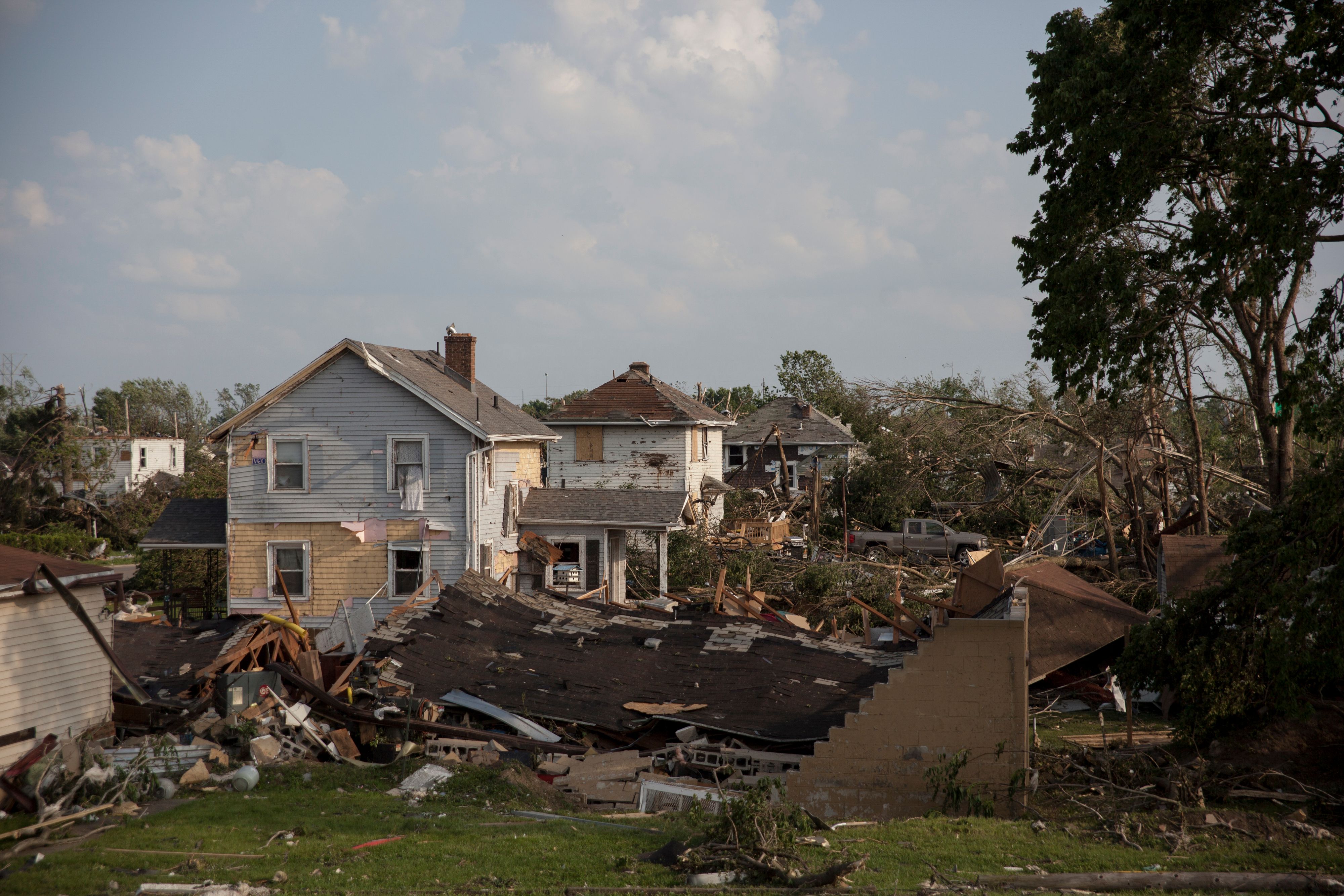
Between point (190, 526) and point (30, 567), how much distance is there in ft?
38.3

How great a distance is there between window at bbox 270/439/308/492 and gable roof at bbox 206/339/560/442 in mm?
1014

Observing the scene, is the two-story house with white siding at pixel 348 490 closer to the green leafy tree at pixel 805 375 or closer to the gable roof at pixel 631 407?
the gable roof at pixel 631 407

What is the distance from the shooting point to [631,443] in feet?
120

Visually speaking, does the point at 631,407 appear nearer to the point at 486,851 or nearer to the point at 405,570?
the point at 405,570

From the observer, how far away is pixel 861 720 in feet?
35.2

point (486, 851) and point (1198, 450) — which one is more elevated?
point (1198, 450)

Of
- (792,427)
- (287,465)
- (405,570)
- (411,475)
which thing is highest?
(792,427)

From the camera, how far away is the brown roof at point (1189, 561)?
55.7 ft

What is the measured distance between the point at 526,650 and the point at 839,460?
29.4 metres

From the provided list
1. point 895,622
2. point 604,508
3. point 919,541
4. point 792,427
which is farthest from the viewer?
point 792,427

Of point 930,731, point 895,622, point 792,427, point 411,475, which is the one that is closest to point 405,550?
point 411,475

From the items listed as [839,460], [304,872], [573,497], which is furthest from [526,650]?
[839,460]

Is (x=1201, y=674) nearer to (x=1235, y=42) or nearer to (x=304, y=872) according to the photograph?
(x=1235, y=42)

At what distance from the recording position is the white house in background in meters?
51.5
